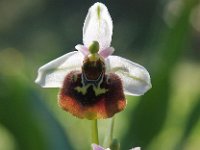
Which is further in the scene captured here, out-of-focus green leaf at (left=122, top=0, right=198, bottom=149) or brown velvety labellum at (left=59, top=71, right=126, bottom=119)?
out-of-focus green leaf at (left=122, top=0, right=198, bottom=149)

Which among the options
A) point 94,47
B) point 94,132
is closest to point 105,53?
A: point 94,47

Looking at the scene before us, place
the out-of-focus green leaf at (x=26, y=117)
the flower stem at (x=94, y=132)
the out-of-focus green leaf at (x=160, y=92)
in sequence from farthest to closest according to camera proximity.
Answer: the out-of-focus green leaf at (x=160, y=92) → the out-of-focus green leaf at (x=26, y=117) → the flower stem at (x=94, y=132)

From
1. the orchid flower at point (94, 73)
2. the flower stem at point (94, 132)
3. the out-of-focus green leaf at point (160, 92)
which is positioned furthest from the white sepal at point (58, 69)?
the out-of-focus green leaf at point (160, 92)

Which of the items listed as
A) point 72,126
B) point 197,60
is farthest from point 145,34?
point 72,126

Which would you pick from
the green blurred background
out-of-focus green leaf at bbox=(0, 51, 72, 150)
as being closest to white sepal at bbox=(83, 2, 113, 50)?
the green blurred background

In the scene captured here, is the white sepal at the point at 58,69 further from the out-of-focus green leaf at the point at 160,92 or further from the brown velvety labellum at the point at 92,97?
the out-of-focus green leaf at the point at 160,92

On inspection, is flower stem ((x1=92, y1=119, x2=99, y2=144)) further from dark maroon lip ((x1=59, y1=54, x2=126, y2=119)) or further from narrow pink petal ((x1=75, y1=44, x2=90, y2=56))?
narrow pink petal ((x1=75, y1=44, x2=90, y2=56))

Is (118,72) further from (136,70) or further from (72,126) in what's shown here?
(72,126)

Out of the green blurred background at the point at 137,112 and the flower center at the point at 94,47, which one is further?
the green blurred background at the point at 137,112

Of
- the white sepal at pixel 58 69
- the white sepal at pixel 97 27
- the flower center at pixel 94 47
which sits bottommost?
the white sepal at pixel 58 69
